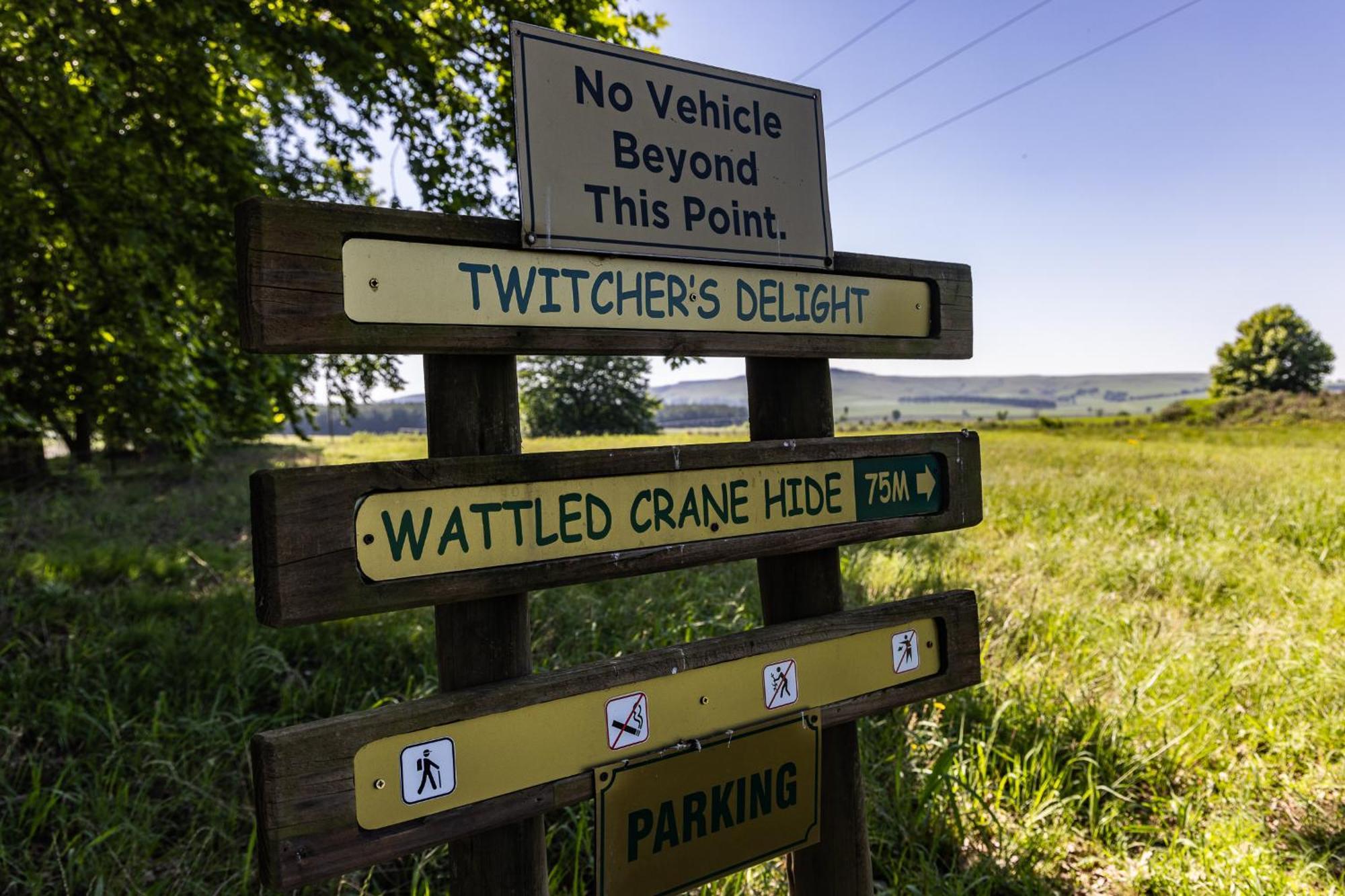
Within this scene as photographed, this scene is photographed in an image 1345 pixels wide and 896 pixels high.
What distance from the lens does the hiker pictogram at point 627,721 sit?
1.52 meters

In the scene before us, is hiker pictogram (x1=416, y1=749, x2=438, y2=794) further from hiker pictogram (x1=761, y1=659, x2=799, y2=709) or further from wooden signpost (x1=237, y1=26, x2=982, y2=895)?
hiker pictogram (x1=761, y1=659, x2=799, y2=709)

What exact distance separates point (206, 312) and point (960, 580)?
6.11 m

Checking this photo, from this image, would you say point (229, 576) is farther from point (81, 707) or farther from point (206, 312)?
point (81, 707)

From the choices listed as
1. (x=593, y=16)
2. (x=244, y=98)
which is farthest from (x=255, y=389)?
(x=593, y=16)

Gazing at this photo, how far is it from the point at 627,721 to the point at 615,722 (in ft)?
0.10

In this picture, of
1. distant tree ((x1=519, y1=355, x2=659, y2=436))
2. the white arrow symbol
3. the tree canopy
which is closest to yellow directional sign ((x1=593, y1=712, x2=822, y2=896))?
the white arrow symbol

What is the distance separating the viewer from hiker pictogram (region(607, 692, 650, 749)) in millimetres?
1519

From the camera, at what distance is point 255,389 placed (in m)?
5.82

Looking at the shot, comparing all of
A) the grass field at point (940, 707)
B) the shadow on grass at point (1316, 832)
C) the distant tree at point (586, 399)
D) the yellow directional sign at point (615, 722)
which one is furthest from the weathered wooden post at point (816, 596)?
the distant tree at point (586, 399)

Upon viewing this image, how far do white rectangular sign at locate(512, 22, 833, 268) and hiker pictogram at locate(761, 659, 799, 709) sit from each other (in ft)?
3.16

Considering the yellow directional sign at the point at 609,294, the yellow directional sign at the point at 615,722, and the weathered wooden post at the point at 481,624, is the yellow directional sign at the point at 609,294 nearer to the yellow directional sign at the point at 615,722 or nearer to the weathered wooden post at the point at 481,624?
the weathered wooden post at the point at 481,624

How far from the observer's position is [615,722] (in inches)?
59.9

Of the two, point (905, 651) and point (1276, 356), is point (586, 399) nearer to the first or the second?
point (905, 651)

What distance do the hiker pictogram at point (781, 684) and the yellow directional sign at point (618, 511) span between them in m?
0.33
